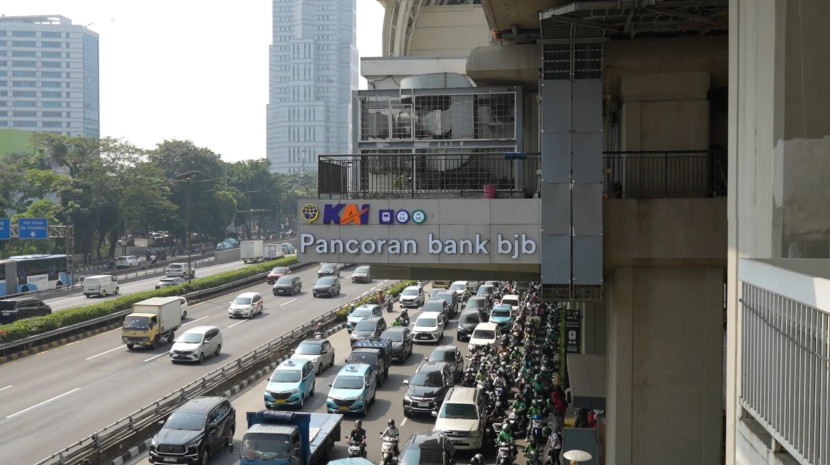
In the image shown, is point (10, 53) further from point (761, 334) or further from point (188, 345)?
point (761, 334)

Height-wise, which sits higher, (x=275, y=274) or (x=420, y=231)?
(x=420, y=231)

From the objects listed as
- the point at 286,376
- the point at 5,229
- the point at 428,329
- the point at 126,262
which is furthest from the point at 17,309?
the point at 126,262

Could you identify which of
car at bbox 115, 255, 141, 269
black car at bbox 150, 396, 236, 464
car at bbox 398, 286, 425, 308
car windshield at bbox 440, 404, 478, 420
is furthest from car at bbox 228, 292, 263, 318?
car at bbox 115, 255, 141, 269

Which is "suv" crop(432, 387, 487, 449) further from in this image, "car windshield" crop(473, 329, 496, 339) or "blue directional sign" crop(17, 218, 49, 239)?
"blue directional sign" crop(17, 218, 49, 239)

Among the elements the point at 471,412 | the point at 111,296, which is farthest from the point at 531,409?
the point at 111,296

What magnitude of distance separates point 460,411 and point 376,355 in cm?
747

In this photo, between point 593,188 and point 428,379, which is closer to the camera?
point 593,188

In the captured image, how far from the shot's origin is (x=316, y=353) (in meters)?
29.6

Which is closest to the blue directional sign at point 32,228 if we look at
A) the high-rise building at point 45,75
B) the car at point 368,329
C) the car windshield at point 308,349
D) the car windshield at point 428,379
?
the car at point 368,329

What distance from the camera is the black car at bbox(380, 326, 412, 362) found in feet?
104

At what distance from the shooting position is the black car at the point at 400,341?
1250 inches

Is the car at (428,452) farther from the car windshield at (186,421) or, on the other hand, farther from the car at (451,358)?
the car at (451,358)

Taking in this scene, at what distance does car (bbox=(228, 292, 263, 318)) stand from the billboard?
2900 centimetres

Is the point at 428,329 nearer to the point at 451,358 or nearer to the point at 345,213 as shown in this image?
the point at 451,358
